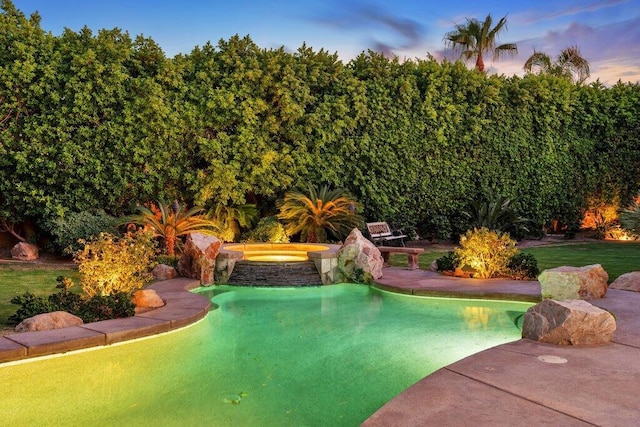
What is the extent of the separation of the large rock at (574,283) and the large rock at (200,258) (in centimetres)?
489

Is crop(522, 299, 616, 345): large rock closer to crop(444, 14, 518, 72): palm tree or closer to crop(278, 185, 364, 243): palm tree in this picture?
crop(278, 185, 364, 243): palm tree

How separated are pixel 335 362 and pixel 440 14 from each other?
1388cm

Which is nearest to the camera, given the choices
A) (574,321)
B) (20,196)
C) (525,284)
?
(574,321)

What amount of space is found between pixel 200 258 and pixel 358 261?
8.35ft

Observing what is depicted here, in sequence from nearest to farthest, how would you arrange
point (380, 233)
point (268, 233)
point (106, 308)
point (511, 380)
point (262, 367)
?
point (511, 380) < point (262, 367) < point (106, 308) < point (268, 233) < point (380, 233)

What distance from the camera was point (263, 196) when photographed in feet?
41.4

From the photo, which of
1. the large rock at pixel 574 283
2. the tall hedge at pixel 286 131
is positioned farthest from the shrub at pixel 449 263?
the tall hedge at pixel 286 131

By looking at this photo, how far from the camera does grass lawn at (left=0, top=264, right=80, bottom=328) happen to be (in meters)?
5.95

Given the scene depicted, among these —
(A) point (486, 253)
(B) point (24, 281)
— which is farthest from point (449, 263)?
(B) point (24, 281)

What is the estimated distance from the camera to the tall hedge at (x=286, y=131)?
10.2 m

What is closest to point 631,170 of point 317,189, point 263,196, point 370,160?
point 370,160

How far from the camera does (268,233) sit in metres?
11.4

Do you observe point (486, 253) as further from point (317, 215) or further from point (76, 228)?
point (76, 228)

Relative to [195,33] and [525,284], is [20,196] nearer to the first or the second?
[195,33]
